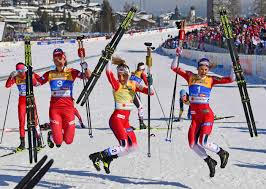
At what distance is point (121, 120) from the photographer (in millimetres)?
8094

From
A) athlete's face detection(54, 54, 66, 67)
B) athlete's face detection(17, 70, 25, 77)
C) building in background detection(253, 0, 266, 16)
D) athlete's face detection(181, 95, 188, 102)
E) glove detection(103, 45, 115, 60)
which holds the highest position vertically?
building in background detection(253, 0, 266, 16)

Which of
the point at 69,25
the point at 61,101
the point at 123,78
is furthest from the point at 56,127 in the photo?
the point at 69,25

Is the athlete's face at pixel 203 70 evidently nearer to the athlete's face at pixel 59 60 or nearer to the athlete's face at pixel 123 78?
the athlete's face at pixel 123 78

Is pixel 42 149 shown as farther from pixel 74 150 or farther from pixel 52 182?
pixel 52 182

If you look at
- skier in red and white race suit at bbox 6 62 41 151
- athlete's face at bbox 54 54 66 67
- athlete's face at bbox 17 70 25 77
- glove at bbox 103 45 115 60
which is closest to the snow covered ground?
skier in red and white race suit at bbox 6 62 41 151

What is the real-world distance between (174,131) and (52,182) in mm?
5354

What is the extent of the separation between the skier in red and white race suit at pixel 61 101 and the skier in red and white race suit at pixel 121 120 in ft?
3.19

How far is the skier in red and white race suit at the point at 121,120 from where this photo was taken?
8.05m

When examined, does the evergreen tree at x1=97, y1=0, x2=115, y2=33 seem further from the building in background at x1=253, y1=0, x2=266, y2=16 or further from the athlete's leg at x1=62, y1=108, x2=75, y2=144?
the athlete's leg at x1=62, y1=108, x2=75, y2=144

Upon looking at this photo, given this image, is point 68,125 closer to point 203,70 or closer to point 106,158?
point 106,158

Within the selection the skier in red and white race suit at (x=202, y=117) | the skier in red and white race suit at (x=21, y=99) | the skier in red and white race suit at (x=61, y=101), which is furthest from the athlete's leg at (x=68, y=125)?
the skier in red and white race suit at (x=202, y=117)

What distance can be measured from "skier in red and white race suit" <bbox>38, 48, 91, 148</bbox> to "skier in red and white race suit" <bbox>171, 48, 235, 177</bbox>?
2163 millimetres

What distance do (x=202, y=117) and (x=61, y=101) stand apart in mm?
2767

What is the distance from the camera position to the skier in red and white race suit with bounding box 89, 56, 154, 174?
8055 mm
